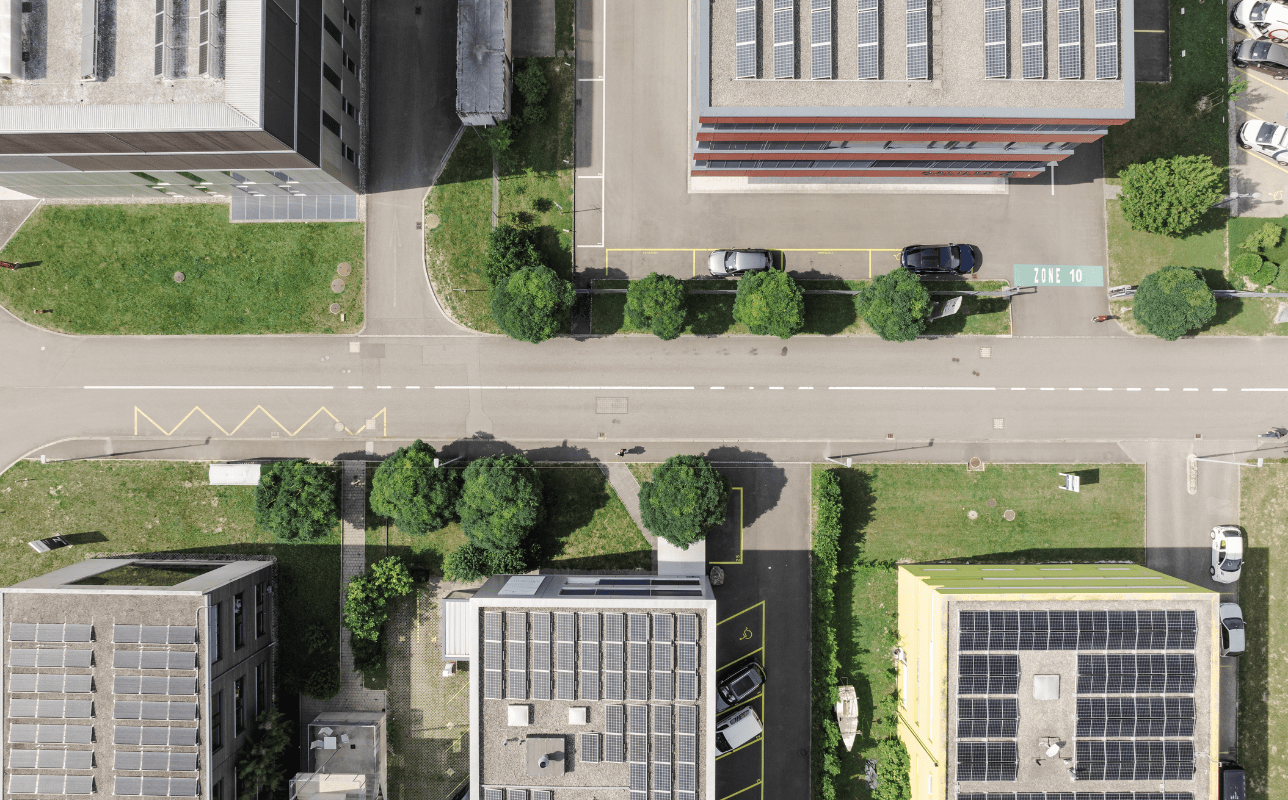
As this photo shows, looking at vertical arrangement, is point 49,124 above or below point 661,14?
below

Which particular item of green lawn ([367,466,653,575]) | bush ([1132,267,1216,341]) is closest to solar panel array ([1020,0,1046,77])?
bush ([1132,267,1216,341])

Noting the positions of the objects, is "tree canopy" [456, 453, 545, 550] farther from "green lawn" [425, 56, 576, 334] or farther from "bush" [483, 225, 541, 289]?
"bush" [483, 225, 541, 289]

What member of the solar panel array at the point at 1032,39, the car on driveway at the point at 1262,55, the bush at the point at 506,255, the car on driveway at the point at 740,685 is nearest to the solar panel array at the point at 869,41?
the solar panel array at the point at 1032,39

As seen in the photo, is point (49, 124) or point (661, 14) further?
point (661, 14)

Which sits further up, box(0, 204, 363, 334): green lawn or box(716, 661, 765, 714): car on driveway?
box(0, 204, 363, 334): green lawn

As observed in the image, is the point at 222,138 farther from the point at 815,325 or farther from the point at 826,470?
the point at 826,470

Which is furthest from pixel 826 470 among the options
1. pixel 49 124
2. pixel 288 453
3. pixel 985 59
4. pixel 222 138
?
pixel 49 124

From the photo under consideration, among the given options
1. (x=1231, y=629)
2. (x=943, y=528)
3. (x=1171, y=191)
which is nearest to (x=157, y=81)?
(x=943, y=528)
